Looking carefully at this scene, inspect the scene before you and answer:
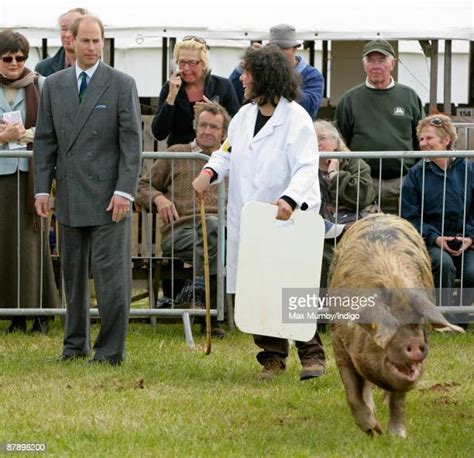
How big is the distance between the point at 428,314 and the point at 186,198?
4576mm

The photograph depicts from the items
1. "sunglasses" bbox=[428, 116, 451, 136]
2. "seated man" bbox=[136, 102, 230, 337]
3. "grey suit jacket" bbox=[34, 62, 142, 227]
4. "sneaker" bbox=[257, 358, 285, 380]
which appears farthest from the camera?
"sunglasses" bbox=[428, 116, 451, 136]

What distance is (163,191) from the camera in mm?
11094

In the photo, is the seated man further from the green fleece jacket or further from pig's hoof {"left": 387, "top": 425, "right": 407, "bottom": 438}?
pig's hoof {"left": 387, "top": 425, "right": 407, "bottom": 438}

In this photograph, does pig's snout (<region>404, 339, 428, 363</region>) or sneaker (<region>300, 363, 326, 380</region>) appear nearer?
pig's snout (<region>404, 339, 428, 363</region>)

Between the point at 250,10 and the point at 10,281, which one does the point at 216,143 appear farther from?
the point at 250,10

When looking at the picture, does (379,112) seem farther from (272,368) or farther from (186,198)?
(272,368)

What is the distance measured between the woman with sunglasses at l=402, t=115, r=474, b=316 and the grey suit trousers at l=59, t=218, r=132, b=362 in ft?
8.65

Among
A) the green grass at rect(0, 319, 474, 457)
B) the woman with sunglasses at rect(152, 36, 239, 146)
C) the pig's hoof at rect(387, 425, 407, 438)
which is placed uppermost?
the woman with sunglasses at rect(152, 36, 239, 146)

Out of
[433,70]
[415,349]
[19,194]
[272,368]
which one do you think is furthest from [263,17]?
[415,349]

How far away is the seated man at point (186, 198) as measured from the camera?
10.8 m

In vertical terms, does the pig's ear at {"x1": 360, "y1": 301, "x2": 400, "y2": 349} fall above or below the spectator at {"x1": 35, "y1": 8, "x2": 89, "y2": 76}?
below

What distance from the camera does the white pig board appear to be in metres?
8.59

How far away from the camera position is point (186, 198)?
1101cm

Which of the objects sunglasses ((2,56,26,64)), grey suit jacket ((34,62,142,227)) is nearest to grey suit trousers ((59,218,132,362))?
grey suit jacket ((34,62,142,227))
